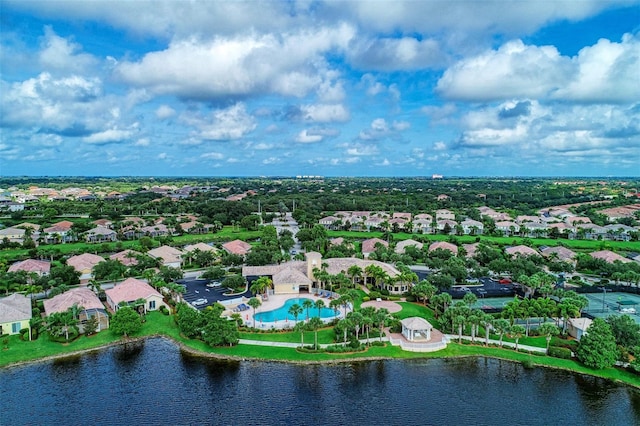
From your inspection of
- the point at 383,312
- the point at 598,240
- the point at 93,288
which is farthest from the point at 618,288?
the point at 93,288

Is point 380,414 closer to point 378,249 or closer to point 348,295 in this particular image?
point 348,295

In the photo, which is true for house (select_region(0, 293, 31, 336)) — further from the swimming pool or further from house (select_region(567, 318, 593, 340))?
house (select_region(567, 318, 593, 340))

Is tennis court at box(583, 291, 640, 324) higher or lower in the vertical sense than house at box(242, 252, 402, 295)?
lower

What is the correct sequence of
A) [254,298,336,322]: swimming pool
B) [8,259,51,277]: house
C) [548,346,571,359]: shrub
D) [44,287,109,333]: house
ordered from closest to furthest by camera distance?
[548,346,571,359]: shrub
[44,287,109,333]: house
[254,298,336,322]: swimming pool
[8,259,51,277]: house

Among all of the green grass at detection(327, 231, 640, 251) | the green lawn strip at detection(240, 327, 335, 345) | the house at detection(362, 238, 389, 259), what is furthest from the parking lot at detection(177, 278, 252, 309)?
the green grass at detection(327, 231, 640, 251)

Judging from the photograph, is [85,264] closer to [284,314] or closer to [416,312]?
[284,314]
